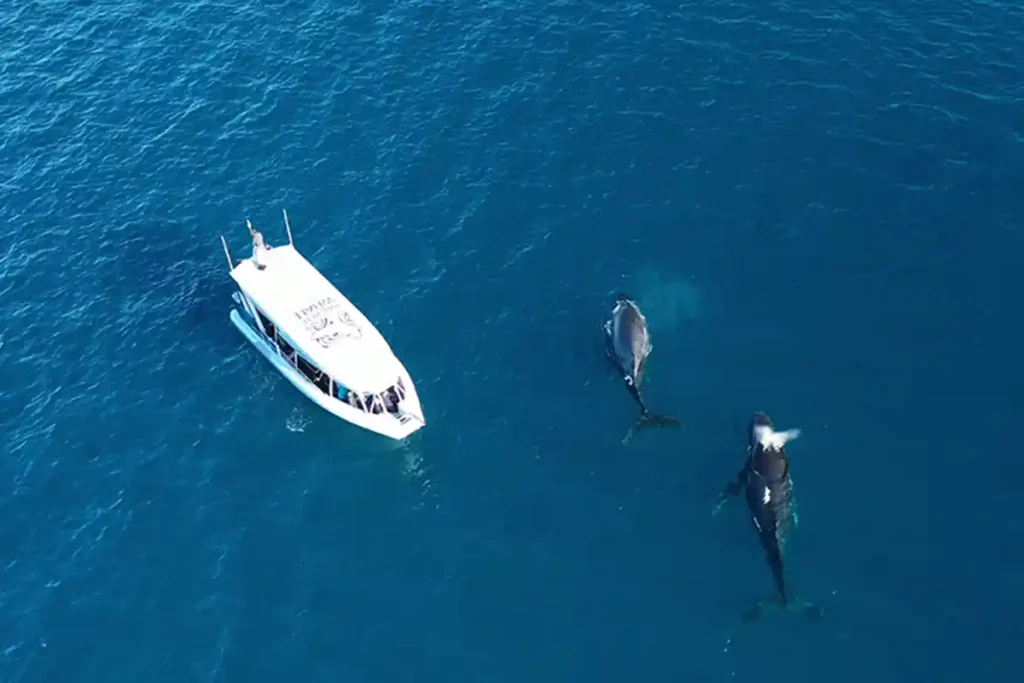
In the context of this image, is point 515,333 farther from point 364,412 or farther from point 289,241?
point 289,241

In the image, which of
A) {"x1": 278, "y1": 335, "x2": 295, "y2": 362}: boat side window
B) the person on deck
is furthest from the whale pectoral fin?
the person on deck

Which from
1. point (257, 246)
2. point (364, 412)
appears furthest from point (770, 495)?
point (257, 246)

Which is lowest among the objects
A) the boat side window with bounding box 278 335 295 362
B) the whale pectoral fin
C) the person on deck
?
the whale pectoral fin

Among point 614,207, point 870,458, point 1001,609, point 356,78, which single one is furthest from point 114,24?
point 1001,609

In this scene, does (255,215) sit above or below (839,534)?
above

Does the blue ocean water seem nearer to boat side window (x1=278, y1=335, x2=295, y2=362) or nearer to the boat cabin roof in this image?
boat side window (x1=278, y1=335, x2=295, y2=362)

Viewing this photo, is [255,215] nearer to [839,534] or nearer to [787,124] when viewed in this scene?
[787,124]

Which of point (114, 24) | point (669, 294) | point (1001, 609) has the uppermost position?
point (114, 24)
